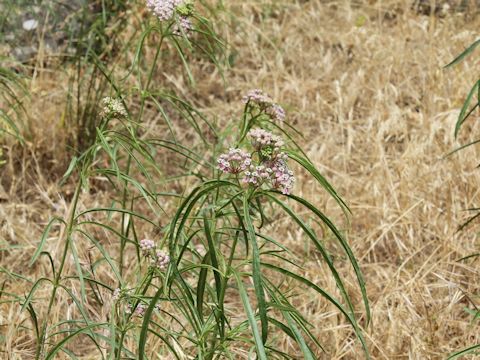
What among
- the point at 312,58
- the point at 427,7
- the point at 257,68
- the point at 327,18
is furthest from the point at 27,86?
the point at 427,7

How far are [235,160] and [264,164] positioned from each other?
0.17 ft

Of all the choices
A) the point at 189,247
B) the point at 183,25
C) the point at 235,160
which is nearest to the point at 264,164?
the point at 235,160

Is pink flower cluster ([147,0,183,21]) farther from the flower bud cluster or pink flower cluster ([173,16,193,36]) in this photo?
the flower bud cluster

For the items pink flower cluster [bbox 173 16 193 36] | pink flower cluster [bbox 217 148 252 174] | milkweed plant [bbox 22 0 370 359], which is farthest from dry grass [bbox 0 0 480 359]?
pink flower cluster [bbox 217 148 252 174]

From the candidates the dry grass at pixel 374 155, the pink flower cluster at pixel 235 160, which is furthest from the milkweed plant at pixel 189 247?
the dry grass at pixel 374 155

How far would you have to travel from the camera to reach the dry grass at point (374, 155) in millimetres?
2477

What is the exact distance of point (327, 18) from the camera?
4.39 metres

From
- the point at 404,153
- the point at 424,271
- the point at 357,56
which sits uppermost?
the point at 357,56

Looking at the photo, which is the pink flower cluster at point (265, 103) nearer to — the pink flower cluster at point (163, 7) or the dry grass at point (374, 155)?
the pink flower cluster at point (163, 7)

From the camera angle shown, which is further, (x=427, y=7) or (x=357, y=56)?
(x=427, y=7)

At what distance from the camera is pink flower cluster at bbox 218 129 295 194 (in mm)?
1263

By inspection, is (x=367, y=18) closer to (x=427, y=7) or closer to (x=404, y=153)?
(x=427, y=7)

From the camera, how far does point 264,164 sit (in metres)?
1.29

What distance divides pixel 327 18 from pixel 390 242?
184 centimetres
